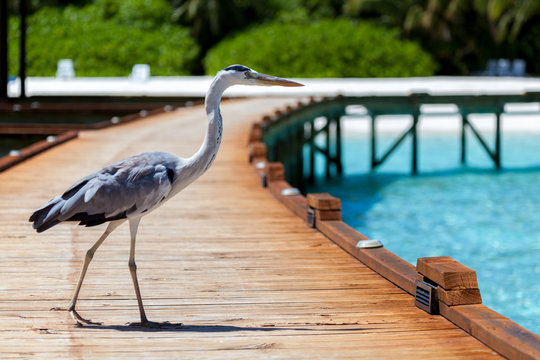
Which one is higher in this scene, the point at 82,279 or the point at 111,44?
the point at 82,279

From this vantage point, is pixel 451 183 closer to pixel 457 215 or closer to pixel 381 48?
Answer: pixel 457 215

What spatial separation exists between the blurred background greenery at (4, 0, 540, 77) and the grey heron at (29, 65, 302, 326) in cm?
3207

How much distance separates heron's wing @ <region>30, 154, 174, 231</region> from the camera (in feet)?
15.3

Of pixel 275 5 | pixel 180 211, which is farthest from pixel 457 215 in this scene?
pixel 275 5

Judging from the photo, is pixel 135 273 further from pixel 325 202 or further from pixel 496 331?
pixel 325 202

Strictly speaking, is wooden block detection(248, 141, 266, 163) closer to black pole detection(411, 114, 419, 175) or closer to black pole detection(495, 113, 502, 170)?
black pole detection(411, 114, 419, 175)

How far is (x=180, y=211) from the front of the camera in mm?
8750

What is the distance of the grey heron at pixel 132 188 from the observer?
4664 mm

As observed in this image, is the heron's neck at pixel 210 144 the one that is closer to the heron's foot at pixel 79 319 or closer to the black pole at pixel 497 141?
the heron's foot at pixel 79 319

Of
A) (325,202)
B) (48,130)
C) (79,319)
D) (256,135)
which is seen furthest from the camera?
(48,130)

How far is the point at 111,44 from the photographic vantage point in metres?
38.6

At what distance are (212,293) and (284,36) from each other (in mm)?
32639

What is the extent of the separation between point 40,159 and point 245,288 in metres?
7.46

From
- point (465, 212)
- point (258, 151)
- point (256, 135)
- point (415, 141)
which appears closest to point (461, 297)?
point (258, 151)
